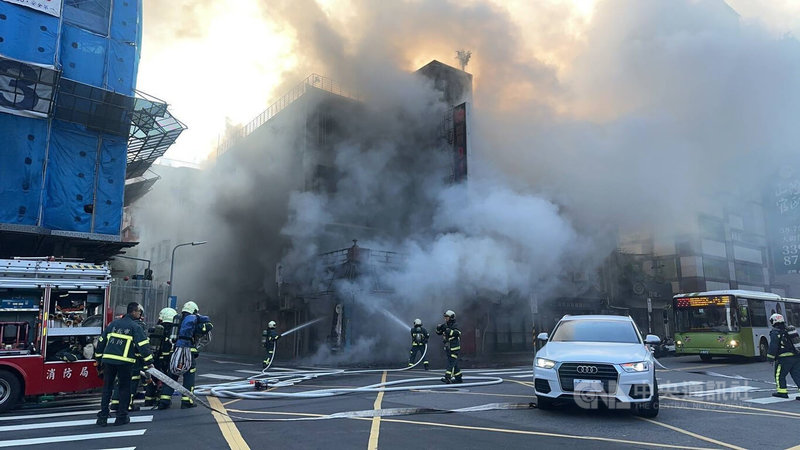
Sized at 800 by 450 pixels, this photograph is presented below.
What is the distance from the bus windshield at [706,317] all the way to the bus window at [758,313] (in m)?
1.02

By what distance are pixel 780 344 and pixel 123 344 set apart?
1017cm

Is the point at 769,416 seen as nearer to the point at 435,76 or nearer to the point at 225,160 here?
the point at 435,76

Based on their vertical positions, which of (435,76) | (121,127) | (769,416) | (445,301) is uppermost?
(435,76)

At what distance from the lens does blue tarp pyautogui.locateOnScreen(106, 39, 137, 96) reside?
55.1ft

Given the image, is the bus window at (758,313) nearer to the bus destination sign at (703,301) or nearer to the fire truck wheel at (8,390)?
the bus destination sign at (703,301)

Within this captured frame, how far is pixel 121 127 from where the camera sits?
55.6 feet

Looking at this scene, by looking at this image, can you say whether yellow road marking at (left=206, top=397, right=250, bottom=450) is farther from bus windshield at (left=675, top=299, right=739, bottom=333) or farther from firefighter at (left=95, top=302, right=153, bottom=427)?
bus windshield at (left=675, top=299, right=739, bottom=333)

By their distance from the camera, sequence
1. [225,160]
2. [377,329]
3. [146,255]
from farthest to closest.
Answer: [146,255]
[225,160]
[377,329]

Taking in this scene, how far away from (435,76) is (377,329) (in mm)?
Result: 12370

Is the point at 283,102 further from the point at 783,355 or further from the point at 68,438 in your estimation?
the point at 783,355

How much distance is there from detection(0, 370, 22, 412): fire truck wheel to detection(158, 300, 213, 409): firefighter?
2.40m

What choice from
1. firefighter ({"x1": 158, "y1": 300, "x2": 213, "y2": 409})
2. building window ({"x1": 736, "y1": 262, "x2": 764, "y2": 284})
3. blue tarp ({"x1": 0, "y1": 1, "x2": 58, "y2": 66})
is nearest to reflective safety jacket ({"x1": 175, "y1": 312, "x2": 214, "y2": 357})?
firefighter ({"x1": 158, "y1": 300, "x2": 213, "y2": 409})

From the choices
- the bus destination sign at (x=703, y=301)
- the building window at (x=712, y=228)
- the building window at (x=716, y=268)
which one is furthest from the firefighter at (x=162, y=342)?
the building window at (x=716, y=268)

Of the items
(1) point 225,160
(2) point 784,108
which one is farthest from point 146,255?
(2) point 784,108
